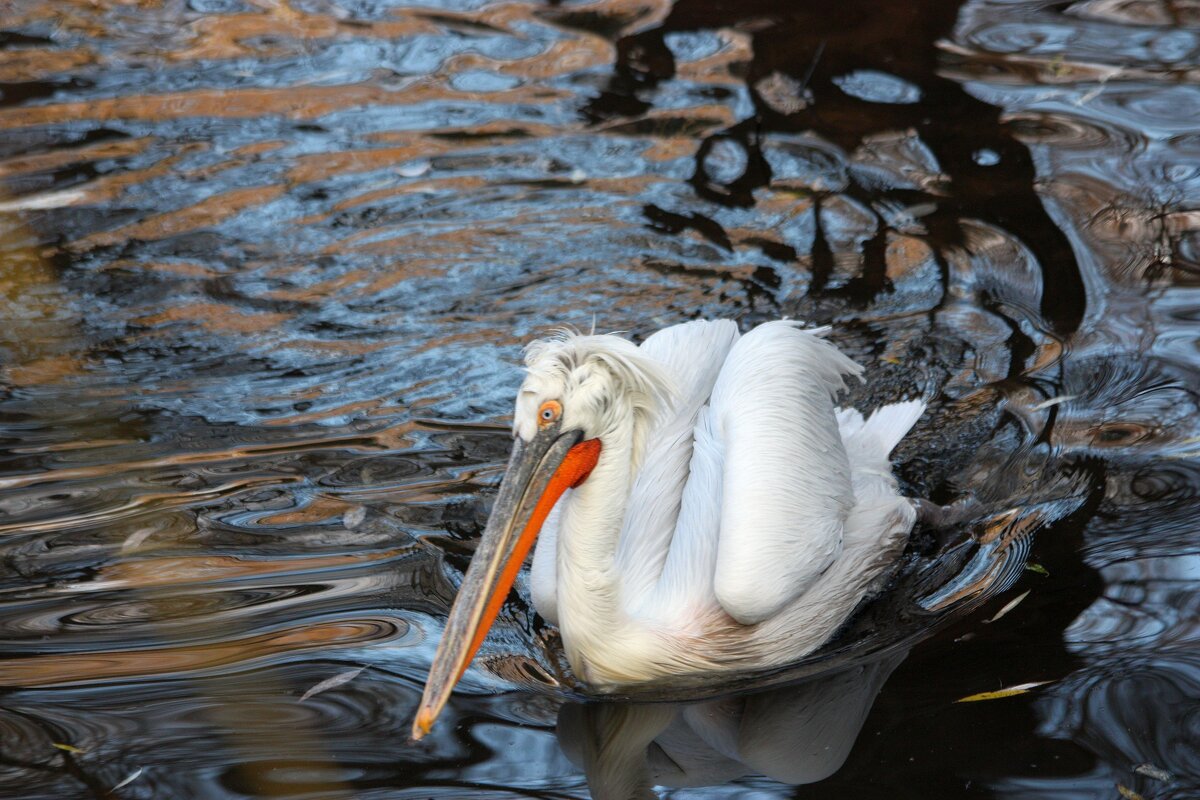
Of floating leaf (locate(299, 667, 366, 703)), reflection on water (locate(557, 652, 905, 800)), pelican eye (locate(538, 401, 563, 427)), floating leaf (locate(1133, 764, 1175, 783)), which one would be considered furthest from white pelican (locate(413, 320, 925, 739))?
floating leaf (locate(1133, 764, 1175, 783))

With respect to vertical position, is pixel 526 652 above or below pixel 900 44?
below

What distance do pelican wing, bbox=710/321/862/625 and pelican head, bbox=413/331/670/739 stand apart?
328mm

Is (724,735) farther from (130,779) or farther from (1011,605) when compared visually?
(130,779)

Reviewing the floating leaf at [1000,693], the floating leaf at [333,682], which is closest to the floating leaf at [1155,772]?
the floating leaf at [1000,693]

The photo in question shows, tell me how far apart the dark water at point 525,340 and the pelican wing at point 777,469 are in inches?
12.0

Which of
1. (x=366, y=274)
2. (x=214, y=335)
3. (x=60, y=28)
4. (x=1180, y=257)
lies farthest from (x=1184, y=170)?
(x=60, y=28)

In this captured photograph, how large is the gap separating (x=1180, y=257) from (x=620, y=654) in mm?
3035

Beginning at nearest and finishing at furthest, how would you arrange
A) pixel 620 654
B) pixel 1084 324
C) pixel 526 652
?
pixel 620 654 → pixel 526 652 → pixel 1084 324

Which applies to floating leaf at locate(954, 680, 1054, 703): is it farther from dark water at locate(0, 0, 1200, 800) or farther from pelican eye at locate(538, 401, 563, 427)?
pelican eye at locate(538, 401, 563, 427)

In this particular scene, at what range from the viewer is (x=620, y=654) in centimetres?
329

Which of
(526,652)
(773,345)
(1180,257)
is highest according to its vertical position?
(773,345)

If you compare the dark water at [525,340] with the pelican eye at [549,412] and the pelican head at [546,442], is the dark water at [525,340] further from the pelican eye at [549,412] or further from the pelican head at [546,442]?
the pelican eye at [549,412]

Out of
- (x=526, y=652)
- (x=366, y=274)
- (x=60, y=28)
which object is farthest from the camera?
(x=60, y=28)

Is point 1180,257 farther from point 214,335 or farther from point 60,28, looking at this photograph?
point 60,28
